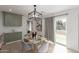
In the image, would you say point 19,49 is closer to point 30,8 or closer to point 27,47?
point 27,47

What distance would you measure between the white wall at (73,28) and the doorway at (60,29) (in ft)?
0.24

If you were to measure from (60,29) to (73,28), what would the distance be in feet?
0.81

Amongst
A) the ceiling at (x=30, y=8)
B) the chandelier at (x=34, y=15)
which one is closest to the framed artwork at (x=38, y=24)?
the chandelier at (x=34, y=15)

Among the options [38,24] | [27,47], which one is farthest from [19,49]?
[38,24]

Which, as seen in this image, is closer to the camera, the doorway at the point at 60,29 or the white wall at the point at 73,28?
the white wall at the point at 73,28

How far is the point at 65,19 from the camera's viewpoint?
1.74m

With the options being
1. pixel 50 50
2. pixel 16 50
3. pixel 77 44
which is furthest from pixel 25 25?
pixel 77 44

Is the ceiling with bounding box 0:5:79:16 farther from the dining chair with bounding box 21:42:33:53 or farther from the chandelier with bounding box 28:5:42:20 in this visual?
the dining chair with bounding box 21:42:33:53

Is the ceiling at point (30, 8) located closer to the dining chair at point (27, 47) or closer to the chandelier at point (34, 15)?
the chandelier at point (34, 15)

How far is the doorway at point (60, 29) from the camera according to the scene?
5.75 ft

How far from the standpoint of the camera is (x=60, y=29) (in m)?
1.81

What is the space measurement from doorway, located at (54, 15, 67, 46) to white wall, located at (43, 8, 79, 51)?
74 millimetres

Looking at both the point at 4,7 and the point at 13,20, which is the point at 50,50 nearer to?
the point at 13,20
